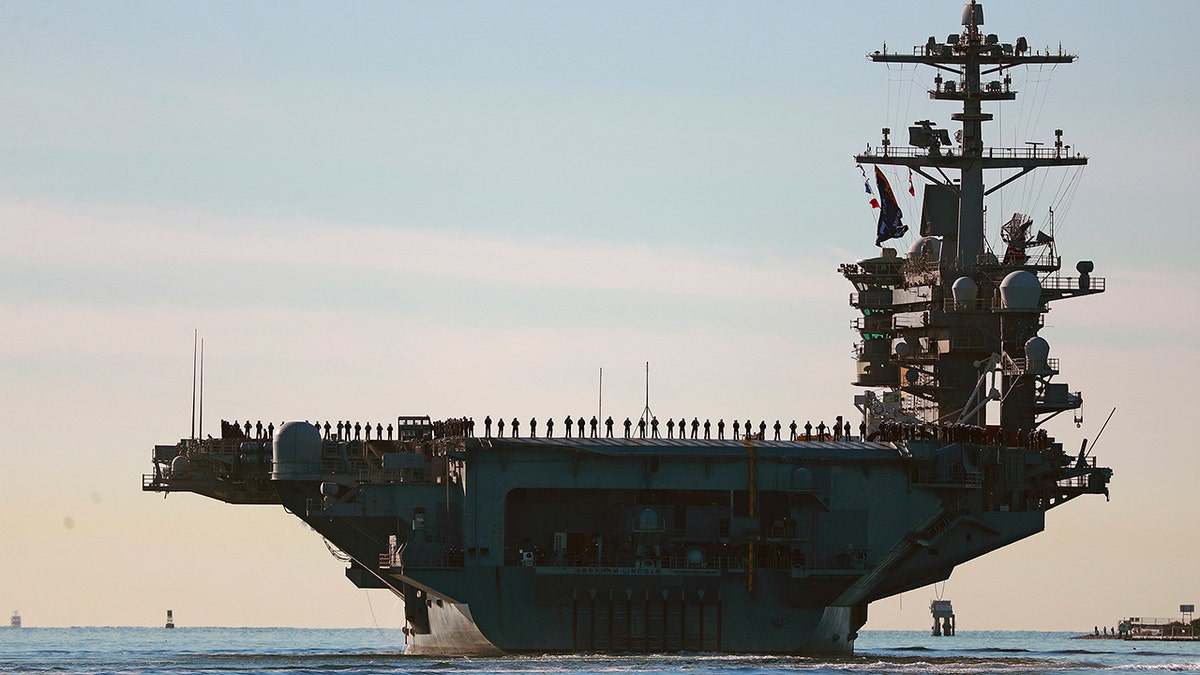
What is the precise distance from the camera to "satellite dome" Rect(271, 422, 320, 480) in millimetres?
61969

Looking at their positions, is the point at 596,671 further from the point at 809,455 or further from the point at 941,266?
the point at 941,266

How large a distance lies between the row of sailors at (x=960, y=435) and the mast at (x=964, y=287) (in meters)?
2.06

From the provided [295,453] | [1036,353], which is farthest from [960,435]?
[295,453]

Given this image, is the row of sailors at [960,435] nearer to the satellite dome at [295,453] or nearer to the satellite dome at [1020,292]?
the satellite dome at [1020,292]

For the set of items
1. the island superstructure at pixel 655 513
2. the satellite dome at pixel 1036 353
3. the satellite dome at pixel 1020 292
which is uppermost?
the satellite dome at pixel 1020 292

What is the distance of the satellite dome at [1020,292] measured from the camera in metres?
65.6

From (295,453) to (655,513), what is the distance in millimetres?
10748

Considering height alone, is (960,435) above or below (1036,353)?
below

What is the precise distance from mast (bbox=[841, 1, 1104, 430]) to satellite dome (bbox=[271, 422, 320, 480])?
18530 millimetres

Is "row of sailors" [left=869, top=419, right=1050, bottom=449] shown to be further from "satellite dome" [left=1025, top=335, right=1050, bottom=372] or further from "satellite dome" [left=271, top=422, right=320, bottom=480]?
"satellite dome" [left=271, top=422, right=320, bottom=480]

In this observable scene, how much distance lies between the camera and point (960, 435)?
61312mm

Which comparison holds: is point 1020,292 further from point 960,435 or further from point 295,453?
point 295,453

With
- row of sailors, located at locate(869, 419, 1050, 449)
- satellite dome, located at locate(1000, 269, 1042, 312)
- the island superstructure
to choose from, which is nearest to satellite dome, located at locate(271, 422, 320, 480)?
the island superstructure


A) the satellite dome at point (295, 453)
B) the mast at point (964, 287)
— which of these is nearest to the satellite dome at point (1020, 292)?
the mast at point (964, 287)
